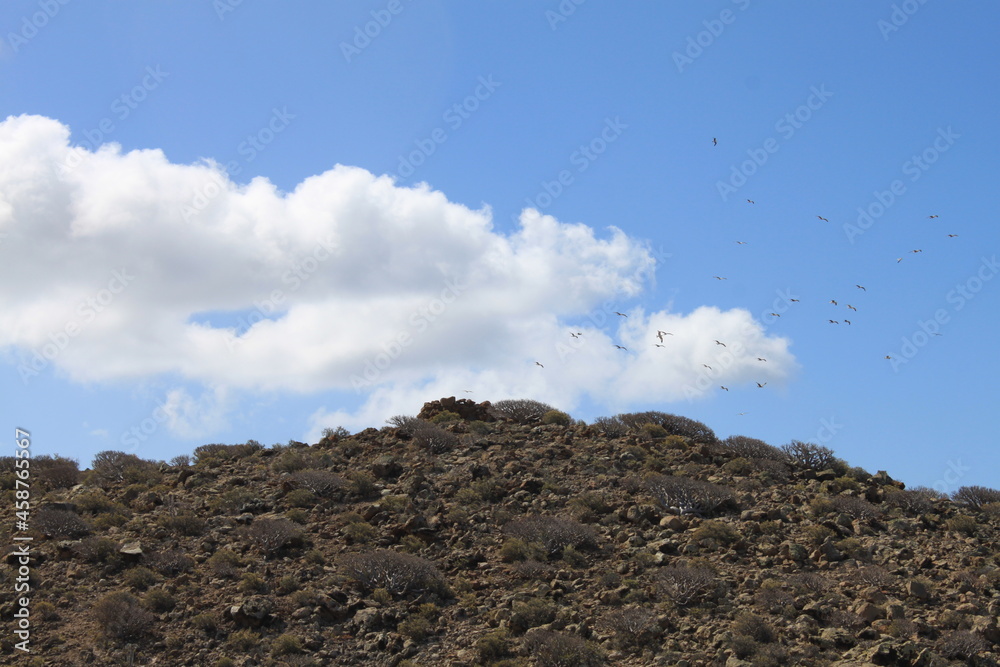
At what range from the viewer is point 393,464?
29.0 metres

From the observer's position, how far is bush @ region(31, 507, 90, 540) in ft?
78.8

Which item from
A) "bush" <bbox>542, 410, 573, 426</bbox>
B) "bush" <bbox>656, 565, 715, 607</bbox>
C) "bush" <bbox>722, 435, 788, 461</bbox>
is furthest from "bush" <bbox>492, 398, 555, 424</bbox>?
"bush" <bbox>656, 565, 715, 607</bbox>

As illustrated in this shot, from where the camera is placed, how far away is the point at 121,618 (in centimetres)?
1962

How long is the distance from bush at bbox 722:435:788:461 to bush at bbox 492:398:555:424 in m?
7.84

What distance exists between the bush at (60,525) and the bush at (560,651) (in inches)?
554

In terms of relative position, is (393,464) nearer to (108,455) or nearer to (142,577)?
(142,577)

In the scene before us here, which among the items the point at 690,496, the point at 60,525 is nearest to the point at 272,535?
the point at 60,525

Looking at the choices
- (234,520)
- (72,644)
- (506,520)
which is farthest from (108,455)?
(506,520)

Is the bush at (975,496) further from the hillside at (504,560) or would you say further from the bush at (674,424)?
the bush at (674,424)

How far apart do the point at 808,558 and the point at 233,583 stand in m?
15.5

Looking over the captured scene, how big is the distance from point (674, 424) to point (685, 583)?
A: 14.8m

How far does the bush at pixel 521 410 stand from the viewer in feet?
116

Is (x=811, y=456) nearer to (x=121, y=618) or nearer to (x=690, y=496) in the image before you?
(x=690, y=496)

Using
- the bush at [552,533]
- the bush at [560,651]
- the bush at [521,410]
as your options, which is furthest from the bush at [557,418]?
the bush at [560,651]
